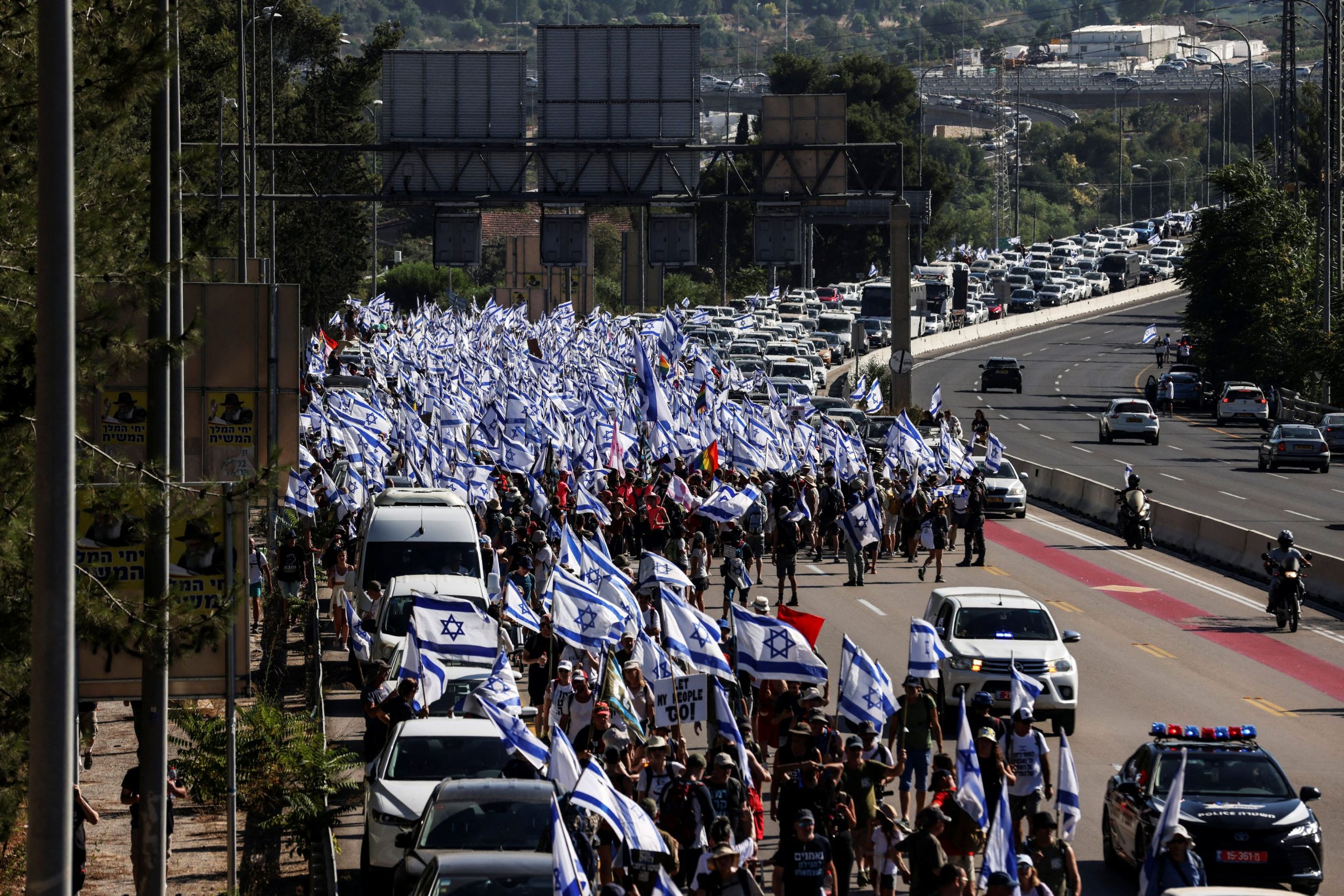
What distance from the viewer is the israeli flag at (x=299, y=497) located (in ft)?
101

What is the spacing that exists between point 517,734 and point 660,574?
497 centimetres

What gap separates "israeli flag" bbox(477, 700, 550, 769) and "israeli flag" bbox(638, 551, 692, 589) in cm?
457

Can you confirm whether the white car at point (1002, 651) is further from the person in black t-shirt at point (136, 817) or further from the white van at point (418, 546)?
the person in black t-shirt at point (136, 817)

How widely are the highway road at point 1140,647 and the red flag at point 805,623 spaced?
9.24 ft

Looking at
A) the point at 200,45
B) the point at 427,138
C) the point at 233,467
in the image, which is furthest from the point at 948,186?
the point at 233,467

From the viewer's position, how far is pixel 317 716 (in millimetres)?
21688

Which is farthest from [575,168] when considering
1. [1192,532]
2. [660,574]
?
[660,574]

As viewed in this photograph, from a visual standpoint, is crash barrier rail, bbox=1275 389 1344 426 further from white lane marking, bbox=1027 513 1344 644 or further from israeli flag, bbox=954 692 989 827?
israeli flag, bbox=954 692 989 827

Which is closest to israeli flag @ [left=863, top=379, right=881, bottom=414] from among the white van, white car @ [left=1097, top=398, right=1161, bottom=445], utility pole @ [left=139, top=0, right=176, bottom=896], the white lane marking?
the white lane marking

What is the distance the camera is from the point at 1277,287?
240ft

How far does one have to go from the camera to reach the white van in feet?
85.4

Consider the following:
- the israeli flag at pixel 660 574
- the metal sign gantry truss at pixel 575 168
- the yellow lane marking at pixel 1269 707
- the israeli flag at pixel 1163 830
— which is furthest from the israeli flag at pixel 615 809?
the metal sign gantry truss at pixel 575 168

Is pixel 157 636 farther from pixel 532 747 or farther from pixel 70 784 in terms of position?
pixel 70 784

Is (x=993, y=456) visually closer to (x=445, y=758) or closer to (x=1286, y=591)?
(x=1286, y=591)
